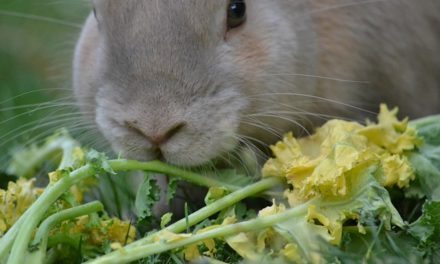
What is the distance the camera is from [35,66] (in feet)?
18.9

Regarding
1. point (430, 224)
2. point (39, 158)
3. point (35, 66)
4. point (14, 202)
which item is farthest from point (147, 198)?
point (35, 66)

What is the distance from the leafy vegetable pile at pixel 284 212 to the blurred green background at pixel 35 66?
713mm

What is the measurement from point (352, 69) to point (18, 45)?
2842mm

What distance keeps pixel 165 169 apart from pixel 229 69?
17.0 inches

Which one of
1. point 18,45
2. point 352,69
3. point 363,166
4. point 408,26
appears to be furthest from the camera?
point 18,45

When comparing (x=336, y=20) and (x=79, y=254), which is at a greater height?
(x=336, y=20)

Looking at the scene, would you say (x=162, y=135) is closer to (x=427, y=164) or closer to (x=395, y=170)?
(x=395, y=170)

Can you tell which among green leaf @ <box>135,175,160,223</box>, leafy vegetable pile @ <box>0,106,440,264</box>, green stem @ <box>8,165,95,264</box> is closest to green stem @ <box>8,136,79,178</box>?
leafy vegetable pile @ <box>0,106,440,264</box>

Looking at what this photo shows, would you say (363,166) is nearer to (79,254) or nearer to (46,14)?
(79,254)

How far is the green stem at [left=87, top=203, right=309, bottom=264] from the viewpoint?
101 inches

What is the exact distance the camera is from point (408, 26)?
4.19 metres

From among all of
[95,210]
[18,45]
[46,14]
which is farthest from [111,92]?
[18,45]

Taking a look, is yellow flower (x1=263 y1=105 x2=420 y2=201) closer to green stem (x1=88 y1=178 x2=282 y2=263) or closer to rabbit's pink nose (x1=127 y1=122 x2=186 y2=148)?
green stem (x1=88 y1=178 x2=282 y2=263)

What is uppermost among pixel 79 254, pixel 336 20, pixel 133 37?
pixel 133 37
